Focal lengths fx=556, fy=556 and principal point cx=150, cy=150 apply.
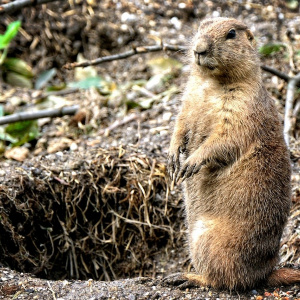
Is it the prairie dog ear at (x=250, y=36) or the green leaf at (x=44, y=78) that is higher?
the prairie dog ear at (x=250, y=36)

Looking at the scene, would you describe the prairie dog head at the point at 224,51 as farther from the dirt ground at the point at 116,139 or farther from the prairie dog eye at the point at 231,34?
the dirt ground at the point at 116,139

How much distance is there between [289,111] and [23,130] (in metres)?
2.91

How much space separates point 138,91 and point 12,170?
2.23m

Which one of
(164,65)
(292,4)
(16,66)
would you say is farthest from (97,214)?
(292,4)

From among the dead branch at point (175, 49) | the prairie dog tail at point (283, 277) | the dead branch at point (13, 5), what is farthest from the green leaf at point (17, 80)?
the prairie dog tail at point (283, 277)

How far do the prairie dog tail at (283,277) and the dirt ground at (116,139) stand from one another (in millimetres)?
49

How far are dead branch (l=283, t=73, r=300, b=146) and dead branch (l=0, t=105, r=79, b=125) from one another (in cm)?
240

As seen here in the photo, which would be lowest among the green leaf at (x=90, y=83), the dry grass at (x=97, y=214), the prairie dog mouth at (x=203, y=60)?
the dry grass at (x=97, y=214)

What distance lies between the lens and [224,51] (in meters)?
3.64

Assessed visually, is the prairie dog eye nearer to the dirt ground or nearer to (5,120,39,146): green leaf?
the dirt ground

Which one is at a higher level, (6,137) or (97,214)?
(6,137)

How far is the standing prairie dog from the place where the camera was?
12.0 feet

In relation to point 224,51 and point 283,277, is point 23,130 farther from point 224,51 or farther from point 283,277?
point 283,277

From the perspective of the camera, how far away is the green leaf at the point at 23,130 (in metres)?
6.14
